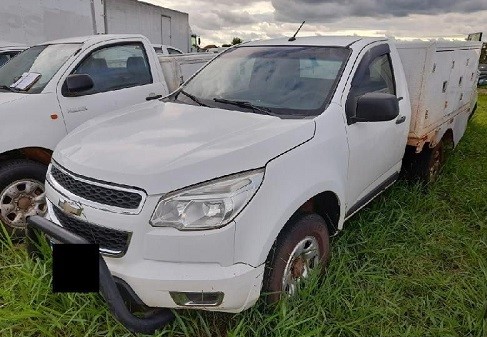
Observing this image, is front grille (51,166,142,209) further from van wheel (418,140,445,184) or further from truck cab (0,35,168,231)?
van wheel (418,140,445,184)

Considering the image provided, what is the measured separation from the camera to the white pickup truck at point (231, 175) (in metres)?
1.79

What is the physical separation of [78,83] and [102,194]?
1.99m

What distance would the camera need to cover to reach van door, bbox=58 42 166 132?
3.58 m

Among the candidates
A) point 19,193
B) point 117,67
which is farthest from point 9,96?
point 117,67

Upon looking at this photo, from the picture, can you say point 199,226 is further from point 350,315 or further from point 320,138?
point 350,315

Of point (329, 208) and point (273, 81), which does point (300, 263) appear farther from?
point (273, 81)

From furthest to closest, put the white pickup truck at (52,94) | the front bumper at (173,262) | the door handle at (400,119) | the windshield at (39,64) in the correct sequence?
the windshield at (39,64) → the door handle at (400,119) → the white pickup truck at (52,94) → the front bumper at (173,262)

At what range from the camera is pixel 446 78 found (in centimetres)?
428

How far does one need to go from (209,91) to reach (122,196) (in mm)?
1470

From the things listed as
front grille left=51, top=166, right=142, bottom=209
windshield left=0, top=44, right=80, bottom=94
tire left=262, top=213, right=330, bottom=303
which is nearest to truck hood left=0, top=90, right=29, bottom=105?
windshield left=0, top=44, right=80, bottom=94

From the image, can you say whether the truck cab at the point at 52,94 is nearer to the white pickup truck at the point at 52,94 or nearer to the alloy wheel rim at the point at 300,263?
the white pickup truck at the point at 52,94

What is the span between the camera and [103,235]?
188 centimetres

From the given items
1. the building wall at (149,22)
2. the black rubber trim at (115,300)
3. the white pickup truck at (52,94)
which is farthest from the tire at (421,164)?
the building wall at (149,22)

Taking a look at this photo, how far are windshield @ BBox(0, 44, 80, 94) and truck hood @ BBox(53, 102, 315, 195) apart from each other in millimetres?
1320
